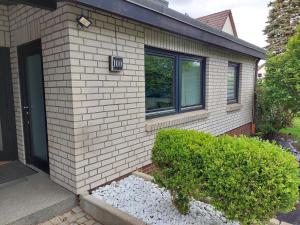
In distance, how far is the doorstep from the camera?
8.54 ft

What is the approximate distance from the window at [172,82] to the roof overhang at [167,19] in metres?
0.55

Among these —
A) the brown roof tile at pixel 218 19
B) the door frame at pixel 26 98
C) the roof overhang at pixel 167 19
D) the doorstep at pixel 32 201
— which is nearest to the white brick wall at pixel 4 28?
the door frame at pixel 26 98

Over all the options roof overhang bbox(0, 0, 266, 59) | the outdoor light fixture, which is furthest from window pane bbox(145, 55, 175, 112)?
the outdoor light fixture

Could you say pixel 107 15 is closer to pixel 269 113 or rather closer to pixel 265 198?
pixel 265 198

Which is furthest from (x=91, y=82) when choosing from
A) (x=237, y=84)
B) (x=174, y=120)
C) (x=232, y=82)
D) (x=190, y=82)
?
(x=237, y=84)

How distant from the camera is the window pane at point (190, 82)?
5188 millimetres

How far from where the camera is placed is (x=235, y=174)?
2.05 meters

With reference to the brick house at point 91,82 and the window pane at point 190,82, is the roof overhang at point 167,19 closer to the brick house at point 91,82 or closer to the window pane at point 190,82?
the brick house at point 91,82

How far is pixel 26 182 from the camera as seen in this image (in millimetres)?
3398

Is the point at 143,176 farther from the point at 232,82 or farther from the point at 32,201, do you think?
the point at 232,82

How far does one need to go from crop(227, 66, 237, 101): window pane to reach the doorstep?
563cm

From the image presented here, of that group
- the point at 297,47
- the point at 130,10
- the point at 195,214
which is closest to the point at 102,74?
the point at 130,10

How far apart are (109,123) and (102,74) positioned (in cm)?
72

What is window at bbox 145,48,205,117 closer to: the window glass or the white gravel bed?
the white gravel bed
